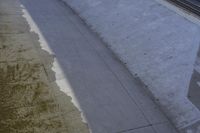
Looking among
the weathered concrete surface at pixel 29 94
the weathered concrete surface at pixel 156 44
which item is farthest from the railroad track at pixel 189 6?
the weathered concrete surface at pixel 29 94

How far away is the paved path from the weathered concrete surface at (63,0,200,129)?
27 cm

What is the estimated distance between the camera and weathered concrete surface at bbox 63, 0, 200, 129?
19.7ft

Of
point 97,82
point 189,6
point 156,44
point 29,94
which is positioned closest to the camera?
point 29,94

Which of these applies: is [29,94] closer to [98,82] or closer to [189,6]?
[98,82]

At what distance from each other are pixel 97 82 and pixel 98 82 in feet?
0.08

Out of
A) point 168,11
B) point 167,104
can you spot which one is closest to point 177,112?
point 167,104

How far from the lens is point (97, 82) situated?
671 centimetres

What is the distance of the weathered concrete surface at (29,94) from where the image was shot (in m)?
5.19

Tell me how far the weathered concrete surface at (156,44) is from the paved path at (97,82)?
0.27m

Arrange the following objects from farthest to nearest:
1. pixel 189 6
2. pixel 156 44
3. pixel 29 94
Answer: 1. pixel 189 6
2. pixel 156 44
3. pixel 29 94

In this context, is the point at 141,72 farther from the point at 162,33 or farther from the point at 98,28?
the point at 98,28

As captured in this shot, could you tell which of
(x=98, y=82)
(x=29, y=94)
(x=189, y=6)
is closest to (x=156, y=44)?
(x=98, y=82)

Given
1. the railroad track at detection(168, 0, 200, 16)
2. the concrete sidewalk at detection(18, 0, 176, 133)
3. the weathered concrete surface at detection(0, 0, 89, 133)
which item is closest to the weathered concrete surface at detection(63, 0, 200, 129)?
the concrete sidewalk at detection(18, 0, 176, 133)

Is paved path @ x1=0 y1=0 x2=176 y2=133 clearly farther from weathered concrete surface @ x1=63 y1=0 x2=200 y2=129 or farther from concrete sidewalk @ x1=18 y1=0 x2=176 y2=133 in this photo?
weathered concrete surface @ x1=63 y1=0 x2=200 y2=129
